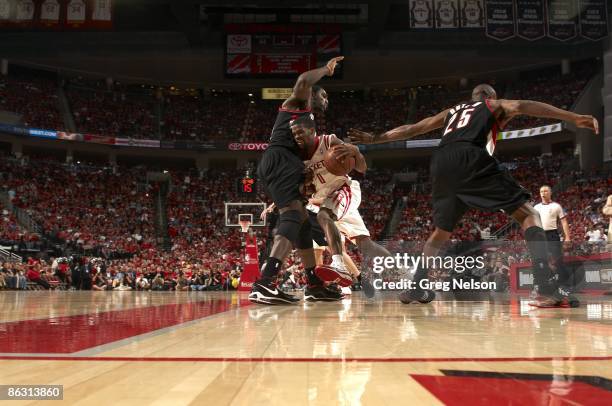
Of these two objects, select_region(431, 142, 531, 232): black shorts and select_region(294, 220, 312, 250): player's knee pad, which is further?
select_region(294, 220, 312, 250): player's knee pad

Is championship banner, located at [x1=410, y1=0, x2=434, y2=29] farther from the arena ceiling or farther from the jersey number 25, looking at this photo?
the jersey number 25

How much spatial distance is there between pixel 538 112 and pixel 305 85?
178 centimetres

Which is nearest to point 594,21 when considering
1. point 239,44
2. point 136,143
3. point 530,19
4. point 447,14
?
point 530,19

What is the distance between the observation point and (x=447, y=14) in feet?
63.1

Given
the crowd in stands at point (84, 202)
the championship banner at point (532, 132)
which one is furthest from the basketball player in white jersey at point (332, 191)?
the championship banner at point (532, 132)

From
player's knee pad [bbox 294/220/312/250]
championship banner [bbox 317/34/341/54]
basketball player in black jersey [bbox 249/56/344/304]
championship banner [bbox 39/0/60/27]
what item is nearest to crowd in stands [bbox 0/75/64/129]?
championship banner [bbox 39/0/60/27]

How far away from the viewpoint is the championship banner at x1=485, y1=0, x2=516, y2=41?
1827cm

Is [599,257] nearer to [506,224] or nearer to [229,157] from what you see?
[506,224]

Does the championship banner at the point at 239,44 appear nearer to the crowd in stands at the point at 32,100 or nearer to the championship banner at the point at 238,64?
the championship banner at the point at 238,64

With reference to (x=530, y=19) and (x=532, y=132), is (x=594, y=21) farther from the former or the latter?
(x=532, y=132)

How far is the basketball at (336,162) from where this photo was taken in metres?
4.43

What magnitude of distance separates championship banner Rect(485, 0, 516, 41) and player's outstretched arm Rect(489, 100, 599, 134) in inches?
602

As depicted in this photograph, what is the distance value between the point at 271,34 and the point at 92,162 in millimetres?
14196

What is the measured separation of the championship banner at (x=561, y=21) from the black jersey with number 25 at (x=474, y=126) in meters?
16.0
